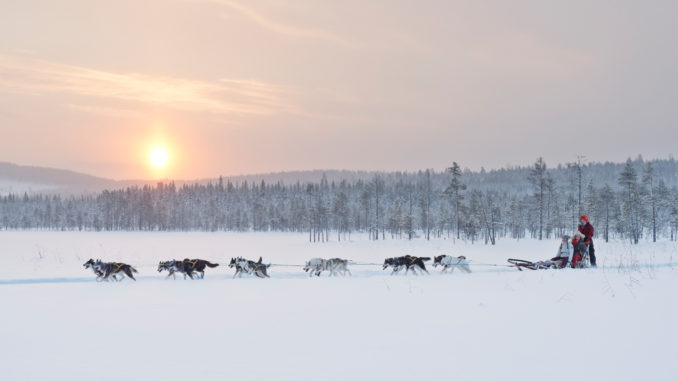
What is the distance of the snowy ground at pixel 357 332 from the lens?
19.6 ft

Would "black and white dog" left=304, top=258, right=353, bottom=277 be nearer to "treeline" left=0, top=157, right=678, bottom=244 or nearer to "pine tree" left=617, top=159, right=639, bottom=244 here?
"treeline" left=0, top=157, right=678, bottom=244

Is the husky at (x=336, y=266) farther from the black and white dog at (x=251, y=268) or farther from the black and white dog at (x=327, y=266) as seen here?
the black and white dog at (x=251, y=268)

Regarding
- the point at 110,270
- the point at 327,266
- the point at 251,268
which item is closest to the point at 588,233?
the point at 327,266

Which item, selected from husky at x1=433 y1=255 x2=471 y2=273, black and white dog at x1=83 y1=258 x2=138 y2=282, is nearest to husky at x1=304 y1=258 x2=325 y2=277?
husky at x1=433 y1=255 x2=471 y2=273

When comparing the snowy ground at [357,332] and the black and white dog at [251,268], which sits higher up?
the snowy ground at [357,332]

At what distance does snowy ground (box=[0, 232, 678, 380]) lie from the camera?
596 cm

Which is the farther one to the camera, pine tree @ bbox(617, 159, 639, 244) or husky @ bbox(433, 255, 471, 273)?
pine tree @ bbox(617, 159, 639, 244)

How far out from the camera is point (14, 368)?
20.7 ft

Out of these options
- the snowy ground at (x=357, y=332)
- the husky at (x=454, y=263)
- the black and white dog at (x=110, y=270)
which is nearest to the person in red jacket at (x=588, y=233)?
the husky at (x=454, y=263)

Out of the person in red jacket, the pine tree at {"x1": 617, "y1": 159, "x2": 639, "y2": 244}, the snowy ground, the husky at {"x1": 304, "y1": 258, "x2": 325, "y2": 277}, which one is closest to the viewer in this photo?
the snowy ground

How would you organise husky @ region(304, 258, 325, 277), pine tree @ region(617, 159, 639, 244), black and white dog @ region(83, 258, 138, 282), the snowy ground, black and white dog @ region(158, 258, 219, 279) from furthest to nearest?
pine tree @ region(617, 159, 639, 244) < husky @ region(304, 258, 325, 277) < black and white dog @ region(158, 258, 219, 279) < black and white dog @ region(83, 258, 138, 282) < the snowy ground

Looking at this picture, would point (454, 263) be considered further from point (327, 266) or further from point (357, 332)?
point (357, 332)

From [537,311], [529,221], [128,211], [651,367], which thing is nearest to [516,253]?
[537,311]

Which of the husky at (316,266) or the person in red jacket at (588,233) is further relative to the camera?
the person in red jacket at (588,233)
